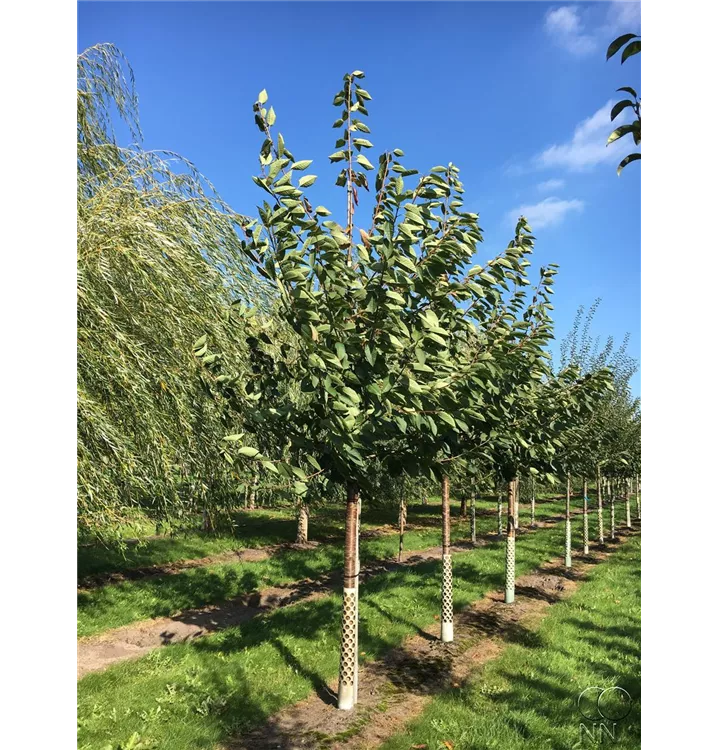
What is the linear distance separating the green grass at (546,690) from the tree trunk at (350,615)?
894 mm

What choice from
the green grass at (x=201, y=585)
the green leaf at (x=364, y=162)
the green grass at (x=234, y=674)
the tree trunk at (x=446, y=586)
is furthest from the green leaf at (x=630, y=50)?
the green grass at (x=201, y=585)

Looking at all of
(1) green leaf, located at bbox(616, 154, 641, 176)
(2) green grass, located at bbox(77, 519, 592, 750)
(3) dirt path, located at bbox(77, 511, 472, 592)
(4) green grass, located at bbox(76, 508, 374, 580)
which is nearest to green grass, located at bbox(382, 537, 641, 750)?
(2) green grass, located at bbox(77, 519, 592, 750)

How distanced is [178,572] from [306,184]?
51.6 feet

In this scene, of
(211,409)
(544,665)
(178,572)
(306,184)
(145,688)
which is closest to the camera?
(306,184)

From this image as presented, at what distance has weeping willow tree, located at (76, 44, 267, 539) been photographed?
5305mm

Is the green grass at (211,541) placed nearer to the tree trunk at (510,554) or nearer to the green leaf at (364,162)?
the tree trunk at (510,554)

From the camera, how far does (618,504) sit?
39.3 meters
